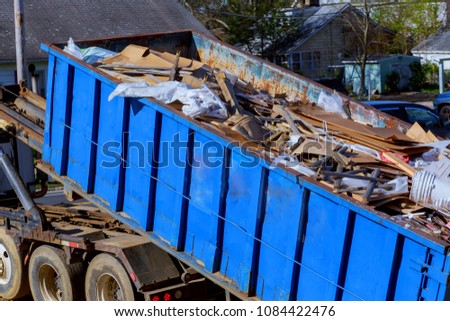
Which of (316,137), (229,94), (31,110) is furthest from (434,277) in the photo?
(31,110)

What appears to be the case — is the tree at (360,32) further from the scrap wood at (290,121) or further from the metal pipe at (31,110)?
the scrap wood at (290,121)

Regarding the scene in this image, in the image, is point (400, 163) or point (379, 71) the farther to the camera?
point (379, 71)

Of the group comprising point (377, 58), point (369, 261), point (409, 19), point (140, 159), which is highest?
point (140, 159)

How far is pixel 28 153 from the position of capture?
10.7 meters

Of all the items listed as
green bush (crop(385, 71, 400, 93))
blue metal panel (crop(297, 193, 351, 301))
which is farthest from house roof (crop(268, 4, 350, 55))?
blue metal panel (crop(297, 193, 351, 301))

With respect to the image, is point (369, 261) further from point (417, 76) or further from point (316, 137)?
point (417, 76)

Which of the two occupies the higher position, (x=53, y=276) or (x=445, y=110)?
(x=53, y=276)

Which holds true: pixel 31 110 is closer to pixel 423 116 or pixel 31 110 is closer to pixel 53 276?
pixel 53 276

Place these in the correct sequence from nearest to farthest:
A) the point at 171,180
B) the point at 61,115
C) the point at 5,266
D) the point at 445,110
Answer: the point at 171,180 < the point at 61,115 < the point at 5,266 < the point at 445,110

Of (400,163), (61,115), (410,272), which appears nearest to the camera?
(410,272)

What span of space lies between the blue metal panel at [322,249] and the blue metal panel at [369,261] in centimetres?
11

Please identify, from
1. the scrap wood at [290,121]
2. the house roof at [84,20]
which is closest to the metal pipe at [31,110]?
the scrap wood at [290,121]

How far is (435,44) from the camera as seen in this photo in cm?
4212

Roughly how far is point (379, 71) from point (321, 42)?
4820mm
